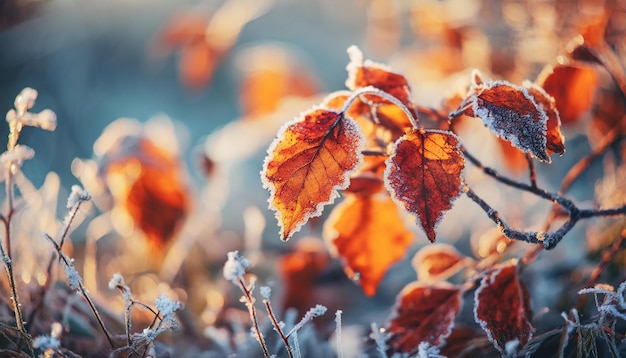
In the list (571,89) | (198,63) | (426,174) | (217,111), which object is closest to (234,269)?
(426,174)

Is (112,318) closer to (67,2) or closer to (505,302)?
(505,302)

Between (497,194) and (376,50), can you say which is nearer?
(497,194)

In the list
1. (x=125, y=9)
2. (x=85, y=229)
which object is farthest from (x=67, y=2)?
(x=85, y=229)

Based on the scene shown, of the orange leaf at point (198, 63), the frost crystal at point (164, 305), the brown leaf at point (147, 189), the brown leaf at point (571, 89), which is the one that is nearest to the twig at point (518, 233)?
the brown leaf at point (571, 89)

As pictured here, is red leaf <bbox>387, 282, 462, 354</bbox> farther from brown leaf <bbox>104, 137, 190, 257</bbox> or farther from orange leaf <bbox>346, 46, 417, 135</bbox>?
brown leaf <bbox>104, 137, 190, 257</bbox>

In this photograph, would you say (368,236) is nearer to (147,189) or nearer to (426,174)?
(426,174)

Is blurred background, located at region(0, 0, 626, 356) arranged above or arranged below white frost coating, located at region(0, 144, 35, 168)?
above

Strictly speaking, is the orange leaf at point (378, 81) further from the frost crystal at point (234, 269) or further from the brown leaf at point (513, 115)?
the frost crystal at point (234, 269)

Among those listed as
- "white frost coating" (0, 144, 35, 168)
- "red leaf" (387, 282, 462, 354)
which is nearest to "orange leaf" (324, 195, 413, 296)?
"red leaf" (387, 282, 462, 354)
